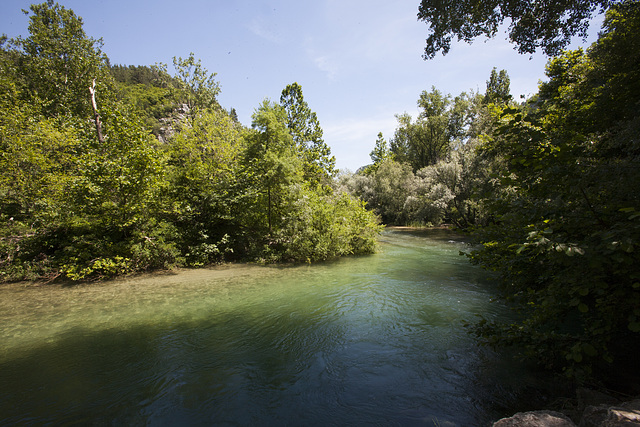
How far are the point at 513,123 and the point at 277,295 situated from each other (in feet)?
26.8

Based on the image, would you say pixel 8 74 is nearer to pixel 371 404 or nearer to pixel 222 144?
pixel 222 144

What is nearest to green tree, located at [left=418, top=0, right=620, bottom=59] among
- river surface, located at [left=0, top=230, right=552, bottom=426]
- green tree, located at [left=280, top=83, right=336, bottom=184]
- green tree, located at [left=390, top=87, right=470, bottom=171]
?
river surface, located at [left=0, top=230, right=552, bottom=426]

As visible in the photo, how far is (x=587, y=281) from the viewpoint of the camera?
8.71 ft

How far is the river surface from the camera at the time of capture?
13.1 ft

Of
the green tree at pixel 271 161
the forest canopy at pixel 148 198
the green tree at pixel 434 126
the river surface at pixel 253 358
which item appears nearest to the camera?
the river surface at pixel 253 358

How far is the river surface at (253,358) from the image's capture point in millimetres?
3998

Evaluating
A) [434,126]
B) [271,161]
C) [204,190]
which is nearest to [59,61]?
[204,190]

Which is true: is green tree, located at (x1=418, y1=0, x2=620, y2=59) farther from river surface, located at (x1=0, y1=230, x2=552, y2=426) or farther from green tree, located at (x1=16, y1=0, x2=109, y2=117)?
green tree, located at (x1=16, y1=0, x2=109, y2=117)

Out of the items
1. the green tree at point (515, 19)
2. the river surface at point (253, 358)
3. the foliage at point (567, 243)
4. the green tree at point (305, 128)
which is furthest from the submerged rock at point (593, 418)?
the green tree at point (305, 128)

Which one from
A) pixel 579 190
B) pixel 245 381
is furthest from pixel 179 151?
pixel 579 190

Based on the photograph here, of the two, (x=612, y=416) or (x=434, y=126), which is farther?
(x=434, y=126)

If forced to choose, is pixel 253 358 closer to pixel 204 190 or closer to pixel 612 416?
pixel 612 416

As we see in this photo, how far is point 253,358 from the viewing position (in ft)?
18.3

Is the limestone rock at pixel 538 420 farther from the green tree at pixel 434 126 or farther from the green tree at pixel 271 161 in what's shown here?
the green tree at pixel 434 126
